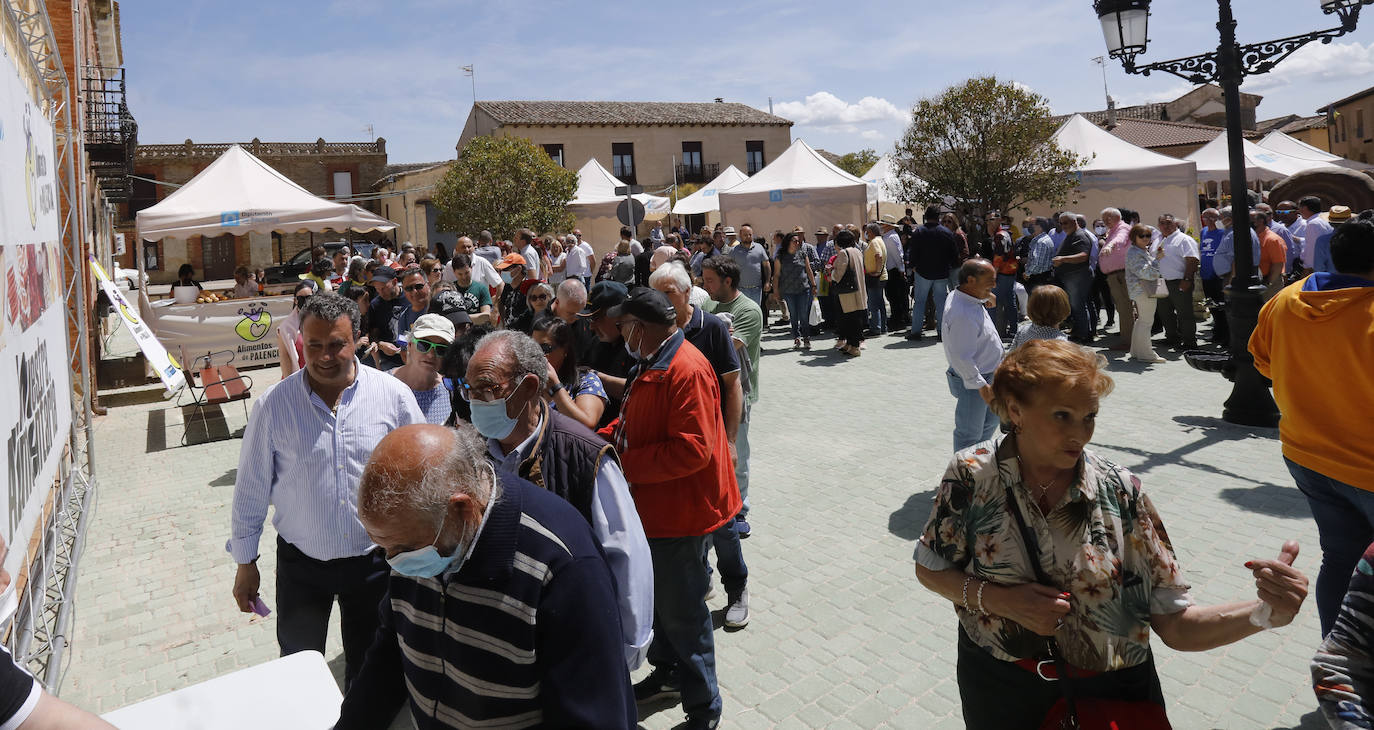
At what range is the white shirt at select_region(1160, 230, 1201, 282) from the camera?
10.8 meters

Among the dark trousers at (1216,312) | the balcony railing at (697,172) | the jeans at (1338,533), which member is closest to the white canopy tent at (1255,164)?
the dark trousers at (1216,312)

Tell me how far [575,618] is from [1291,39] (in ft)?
26.2

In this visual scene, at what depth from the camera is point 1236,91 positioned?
7379mm

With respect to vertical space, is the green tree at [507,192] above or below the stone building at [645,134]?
below

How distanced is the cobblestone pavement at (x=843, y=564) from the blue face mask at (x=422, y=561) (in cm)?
222

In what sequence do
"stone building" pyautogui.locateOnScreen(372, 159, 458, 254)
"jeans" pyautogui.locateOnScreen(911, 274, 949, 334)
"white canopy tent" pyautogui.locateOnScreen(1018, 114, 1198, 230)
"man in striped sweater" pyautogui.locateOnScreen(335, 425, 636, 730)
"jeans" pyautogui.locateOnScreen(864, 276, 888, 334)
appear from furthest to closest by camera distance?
"stone building" pyautogui.locateOnScreen(372, 159, 458, 254) → "white canopy tent" pyautogui.locateOnScreen(1018, 114, 1198, 230) → "jeans" pyautogui.locateOnScreen(864, 276, 888, 334) → "jeans" pyautogui.locateOnScreen(911, 274, 949, 334) → "man in striped sweater" pyautogui.locateOnScreen(335, 425, 636, 730)

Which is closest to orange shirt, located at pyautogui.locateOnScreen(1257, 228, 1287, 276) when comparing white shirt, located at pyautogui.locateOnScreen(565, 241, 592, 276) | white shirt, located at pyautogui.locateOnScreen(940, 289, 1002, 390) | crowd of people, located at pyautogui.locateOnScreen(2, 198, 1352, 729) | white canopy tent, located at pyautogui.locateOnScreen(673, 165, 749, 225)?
crowd of people, located at pyautogui.locateOnScreen(2, 198, 1352, 729)

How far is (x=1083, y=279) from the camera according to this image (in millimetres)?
11672

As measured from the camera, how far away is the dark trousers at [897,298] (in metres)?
14.9

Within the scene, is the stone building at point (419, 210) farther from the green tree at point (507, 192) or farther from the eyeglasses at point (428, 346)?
the eyeglasses at point (428, 346)

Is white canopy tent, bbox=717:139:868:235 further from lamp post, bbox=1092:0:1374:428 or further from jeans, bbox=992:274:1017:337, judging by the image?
lamp post, bbox=1092:0:1374:428

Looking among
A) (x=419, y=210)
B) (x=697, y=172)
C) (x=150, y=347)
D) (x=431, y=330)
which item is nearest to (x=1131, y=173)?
(x=431, y=330)

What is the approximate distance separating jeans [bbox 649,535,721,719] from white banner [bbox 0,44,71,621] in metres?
2.12

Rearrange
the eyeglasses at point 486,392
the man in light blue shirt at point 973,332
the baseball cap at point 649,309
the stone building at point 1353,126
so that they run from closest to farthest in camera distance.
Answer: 1. the eyeglasses at point 486,392
2. the baseball cap at point 649,309
3. the man in light blue shirt at point 973,332
4. the stone building at point 1353,126
